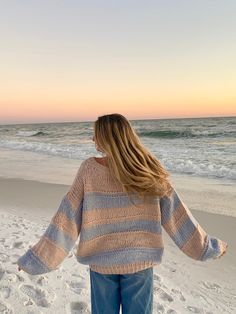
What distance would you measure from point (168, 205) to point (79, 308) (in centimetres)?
161

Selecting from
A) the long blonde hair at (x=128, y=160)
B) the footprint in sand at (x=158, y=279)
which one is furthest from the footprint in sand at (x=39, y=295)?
the long blonde hair at (x=128, y=160)

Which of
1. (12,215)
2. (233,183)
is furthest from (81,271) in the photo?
(233,183)

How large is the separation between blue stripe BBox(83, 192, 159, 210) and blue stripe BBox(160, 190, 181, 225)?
5.9 inches

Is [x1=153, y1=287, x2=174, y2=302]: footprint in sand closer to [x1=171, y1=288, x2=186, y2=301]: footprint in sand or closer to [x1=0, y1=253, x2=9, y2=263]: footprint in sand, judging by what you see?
[x1=171, y1=288, x2=186, y2=301]: footprint in sand

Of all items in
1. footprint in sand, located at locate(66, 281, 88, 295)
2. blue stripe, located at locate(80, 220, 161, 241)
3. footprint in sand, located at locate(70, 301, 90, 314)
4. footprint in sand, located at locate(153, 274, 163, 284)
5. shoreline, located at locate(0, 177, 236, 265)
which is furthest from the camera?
shoreline, located at locate(0, 177, 236, 265)

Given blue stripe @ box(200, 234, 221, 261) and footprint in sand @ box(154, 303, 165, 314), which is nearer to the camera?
blue stripe @ box(200, 234, 221, 261)

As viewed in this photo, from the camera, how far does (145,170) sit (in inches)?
85.4

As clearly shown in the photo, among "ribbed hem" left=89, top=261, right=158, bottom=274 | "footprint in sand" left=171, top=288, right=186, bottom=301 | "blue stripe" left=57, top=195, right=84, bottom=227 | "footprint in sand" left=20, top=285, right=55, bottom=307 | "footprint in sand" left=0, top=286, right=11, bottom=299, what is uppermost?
"blue stripe" left=57, top=195, right=84, bottom=227

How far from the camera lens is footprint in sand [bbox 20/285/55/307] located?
342cm

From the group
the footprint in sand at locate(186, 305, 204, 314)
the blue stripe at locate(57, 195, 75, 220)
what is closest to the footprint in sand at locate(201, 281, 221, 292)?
the footprint in sand at locate(186, 305, 204, 314)

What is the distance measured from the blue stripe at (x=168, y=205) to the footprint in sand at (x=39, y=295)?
1.64m

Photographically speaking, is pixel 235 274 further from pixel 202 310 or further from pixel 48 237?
pixel 48 237

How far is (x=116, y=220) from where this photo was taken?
2.25m

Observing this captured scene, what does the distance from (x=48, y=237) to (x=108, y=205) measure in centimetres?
40
